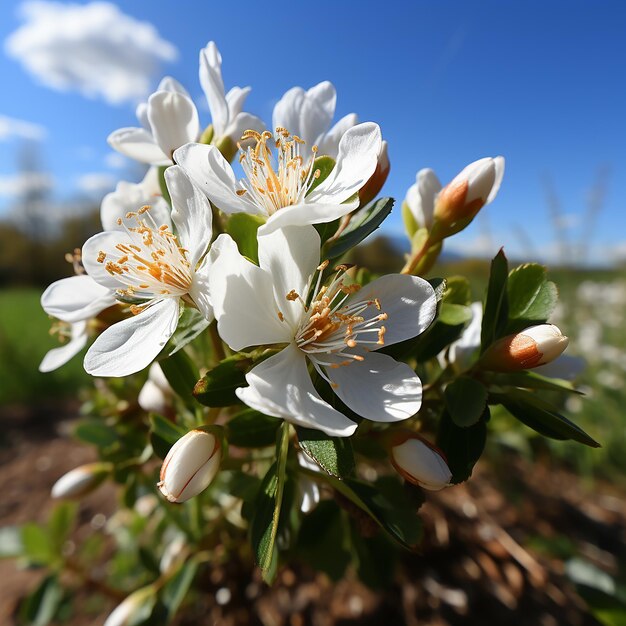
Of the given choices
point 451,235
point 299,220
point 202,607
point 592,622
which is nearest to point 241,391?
point 299,220

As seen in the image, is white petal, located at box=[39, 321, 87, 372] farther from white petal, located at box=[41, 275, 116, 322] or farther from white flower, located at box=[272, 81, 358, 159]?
white flower, located at box=[272, 81, 358, 159]

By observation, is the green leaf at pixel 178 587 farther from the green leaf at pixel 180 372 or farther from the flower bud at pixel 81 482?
the green leaf at pixel 180 372

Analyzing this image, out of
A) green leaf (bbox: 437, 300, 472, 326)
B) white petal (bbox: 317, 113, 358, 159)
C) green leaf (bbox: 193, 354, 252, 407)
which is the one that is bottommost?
green leaf (bbox: 193, 354, 252, 407)

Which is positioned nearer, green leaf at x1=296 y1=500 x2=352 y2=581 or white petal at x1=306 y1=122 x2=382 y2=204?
white petal at x1=306 y1=122 x2=382 y2=204

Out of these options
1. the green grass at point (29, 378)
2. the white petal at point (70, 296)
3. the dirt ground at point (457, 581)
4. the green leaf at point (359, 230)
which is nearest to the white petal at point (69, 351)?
the white petal at point (70, 296)

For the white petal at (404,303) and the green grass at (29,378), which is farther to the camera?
the green grass at (29,378)

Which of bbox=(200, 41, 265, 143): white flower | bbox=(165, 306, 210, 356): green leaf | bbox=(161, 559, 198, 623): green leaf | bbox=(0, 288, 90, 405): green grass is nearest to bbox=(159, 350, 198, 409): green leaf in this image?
bbox=(165, 306, 210, 356): green leaf

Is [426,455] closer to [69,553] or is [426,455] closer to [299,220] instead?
[299,220]
